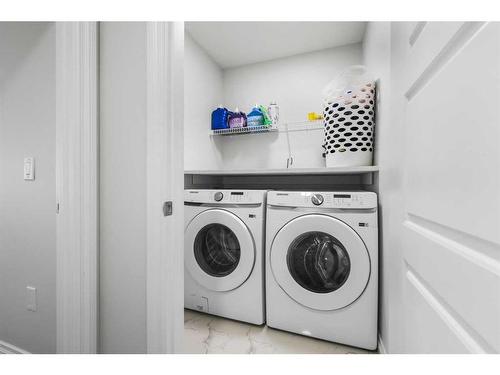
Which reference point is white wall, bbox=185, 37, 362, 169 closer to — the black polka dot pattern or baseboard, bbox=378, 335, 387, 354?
the black polka dot pattern

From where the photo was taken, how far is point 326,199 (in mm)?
1343

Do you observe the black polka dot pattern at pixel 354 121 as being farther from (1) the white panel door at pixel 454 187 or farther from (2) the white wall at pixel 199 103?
(2) the white wall at pixel 199 103

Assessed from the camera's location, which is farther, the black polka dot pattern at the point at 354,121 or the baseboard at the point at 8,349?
the black polka dot pattern at the point at 354,121

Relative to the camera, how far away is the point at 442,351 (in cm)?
50

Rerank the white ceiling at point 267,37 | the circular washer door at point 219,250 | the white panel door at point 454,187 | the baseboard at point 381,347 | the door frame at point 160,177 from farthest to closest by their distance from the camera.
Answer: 1. the white ceiling at point 267,37
2. the circular washer door at point 219,250
3. the baseboard at point 381,347
4. the door frame at point 160,177
5. the white panel door at point 454,187

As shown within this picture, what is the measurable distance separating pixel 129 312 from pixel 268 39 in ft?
7.24

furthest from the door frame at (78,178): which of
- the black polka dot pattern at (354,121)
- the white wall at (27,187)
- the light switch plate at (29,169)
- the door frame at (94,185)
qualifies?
the black polka dot pattern at (354,121)

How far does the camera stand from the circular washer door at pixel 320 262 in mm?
1258

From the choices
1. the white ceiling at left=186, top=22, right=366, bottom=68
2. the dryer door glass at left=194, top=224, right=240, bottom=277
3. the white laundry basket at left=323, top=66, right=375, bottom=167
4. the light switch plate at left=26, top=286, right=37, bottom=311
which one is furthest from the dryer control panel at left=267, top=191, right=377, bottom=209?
the white ceiling at left=186, top=22, right=366, bottom=68

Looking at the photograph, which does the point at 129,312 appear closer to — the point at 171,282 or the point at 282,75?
the point at 171,282

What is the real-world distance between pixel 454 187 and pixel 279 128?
1.97 m

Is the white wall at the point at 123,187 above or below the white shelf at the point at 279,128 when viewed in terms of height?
below

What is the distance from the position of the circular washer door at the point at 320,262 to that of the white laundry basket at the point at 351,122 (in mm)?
466

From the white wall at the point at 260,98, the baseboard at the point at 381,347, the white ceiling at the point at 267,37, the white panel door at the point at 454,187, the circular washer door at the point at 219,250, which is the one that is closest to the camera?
the white panel door at the point at 454,187
